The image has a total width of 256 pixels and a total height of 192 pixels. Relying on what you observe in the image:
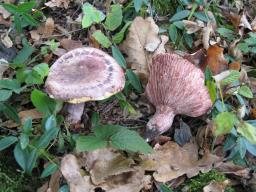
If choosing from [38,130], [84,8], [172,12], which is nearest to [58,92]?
[38,130]

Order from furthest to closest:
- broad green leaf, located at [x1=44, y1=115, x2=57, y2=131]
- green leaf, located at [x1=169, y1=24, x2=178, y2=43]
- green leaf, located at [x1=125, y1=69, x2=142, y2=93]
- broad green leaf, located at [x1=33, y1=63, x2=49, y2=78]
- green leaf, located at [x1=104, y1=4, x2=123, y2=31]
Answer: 1. green leaf, located at [x1=169, y1=24, x2=178, y2=43]
2. green leaf, located at [x1=104, y1=4, x2=123, y2=31]
3. green leaf, located at [x1=125, y1=69, x2=142, y2=93]
4. broad green leaf, located at [x1=33, y1=63, x2=49, y2=78]
5. broad green leaf, located at [x1=44, y1=115, x2=57, y2=131]

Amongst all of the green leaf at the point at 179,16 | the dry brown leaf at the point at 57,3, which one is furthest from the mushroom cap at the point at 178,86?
the dry brown leaf at the point at 57,3

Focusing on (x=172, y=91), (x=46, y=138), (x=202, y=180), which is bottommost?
(x=202, y=180)

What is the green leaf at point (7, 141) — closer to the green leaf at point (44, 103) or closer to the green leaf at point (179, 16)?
the green leaf at point (44, 103)

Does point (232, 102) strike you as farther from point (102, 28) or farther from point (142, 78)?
point (102, 28)

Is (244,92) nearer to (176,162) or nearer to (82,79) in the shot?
(176,162)

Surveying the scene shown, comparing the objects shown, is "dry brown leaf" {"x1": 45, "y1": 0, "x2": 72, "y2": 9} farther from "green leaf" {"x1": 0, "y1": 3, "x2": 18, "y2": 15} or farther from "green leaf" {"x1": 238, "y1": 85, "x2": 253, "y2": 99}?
"green leaf" {"x1": 238, "y1": 85, "x2": 253, "y2": 99}

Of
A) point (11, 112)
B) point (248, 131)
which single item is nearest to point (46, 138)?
point (11, 112)

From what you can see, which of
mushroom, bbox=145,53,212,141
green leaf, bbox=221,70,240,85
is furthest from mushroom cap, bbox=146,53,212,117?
green leaf, bbox=221,70,240,85
